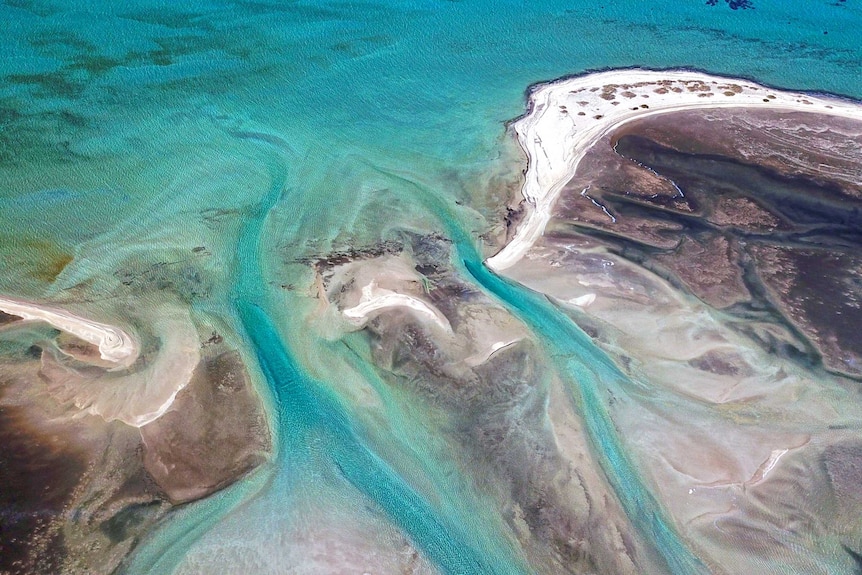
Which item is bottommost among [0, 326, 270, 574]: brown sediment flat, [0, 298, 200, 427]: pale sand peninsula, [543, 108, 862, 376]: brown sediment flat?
[0, 326, 270, 574]: brown sediment flat

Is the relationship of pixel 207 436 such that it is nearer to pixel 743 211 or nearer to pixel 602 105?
pixel 743 211

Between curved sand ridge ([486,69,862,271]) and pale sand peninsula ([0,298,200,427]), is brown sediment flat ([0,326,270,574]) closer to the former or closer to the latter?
pale sand peninsula ([0,298,200,427])

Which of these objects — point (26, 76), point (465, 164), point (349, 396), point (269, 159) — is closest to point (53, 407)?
point (349, 396)

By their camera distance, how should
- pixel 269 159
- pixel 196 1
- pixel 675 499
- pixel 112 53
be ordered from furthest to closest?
pixel 196 1 < pixel 112 53 < pixel 269 159 < pixel 675 499

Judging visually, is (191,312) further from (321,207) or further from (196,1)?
(196,1)

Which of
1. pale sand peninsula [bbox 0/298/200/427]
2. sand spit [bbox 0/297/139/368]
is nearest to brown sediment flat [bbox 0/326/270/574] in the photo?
pale sand peninsula [bbox 0/298/200/427]

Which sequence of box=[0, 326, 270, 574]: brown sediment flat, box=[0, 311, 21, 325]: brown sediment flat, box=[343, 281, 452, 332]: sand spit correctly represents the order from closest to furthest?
1. box=[0, 326, 270, 574]: brown sediment flat
2. box=[0, 311, 21, 325]: brown sediment flat
3. box=[343, 281, 452, 332]: sand spit
